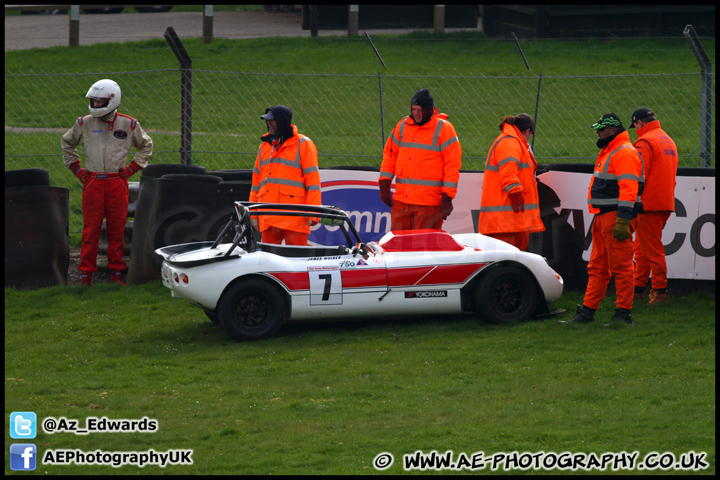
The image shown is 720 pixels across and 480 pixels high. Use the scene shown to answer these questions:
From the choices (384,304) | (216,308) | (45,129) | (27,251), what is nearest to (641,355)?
(384,304)

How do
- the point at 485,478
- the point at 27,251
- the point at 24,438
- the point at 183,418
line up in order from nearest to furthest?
1. the point at 485,478
2. the point at 24,438
3. the point at 183,418
4. the point at 27,251

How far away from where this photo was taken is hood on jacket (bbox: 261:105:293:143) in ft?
29.9

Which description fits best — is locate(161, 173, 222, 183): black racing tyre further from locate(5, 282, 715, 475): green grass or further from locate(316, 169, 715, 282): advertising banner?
locate(5, 282, 715, 475): green grass

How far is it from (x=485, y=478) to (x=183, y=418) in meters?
2.16

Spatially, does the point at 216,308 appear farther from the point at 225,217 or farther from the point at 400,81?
the point at 400,81

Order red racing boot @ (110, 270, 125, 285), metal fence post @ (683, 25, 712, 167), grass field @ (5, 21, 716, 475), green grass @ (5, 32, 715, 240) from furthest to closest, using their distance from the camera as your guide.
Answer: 1. green grass @ (5, 32, 715, 240)
2. metal fence post @ (683, 25, 712, 167)
3. red racing boot @ (110, 270, 125, 285)
4. grass field @ (5, 21, 716, 475)

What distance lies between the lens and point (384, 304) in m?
8.45

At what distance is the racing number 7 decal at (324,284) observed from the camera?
830 centimetres

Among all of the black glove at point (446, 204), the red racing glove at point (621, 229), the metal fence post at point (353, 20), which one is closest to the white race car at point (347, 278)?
the black glove at point (446, 204)

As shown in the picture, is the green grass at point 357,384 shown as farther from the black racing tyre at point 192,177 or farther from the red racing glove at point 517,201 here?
the black racing tyre at point 192,177

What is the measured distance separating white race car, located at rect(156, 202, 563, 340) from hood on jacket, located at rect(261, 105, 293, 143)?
2.86ft

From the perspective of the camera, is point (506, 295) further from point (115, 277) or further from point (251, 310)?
point (115, 277)

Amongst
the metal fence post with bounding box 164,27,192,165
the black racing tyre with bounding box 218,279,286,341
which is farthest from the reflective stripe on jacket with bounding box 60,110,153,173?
the black racing tyre with bounding box 218,279,286,341

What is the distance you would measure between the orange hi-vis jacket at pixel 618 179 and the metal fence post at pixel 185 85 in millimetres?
5160
